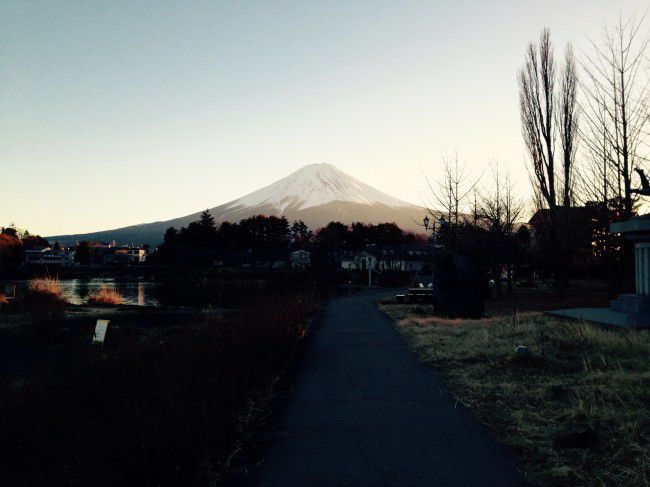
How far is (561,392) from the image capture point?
269 inches

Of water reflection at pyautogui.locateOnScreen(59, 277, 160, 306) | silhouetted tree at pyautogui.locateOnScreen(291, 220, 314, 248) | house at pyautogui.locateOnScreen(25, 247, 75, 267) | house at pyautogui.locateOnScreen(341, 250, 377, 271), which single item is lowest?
water reflection at pyautogui.locateOnScreen(59, 277, 160, 306)

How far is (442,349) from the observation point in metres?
11.1

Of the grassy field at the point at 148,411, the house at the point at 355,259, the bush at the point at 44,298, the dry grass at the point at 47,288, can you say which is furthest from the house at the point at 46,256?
the grassy field at the point at 148,411

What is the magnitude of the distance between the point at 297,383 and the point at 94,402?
3428mm

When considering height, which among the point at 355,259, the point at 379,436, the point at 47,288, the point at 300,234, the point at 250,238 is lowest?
the point at 379,436

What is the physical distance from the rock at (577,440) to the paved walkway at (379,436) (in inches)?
22.6

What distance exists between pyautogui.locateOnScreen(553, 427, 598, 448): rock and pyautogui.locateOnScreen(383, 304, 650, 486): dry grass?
15 millimetres

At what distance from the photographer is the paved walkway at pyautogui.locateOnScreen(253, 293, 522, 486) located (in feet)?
14.4

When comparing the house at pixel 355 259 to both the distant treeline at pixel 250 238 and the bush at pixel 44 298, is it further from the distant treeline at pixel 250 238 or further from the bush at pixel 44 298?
the bush at pixel 44 298

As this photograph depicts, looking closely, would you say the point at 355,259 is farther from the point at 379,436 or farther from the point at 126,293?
the point at 379,436

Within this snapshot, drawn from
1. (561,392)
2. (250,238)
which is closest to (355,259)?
(250,238)

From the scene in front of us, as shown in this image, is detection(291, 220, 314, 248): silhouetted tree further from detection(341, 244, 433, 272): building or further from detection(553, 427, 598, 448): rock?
detection(553, 427, 598, 448): rock

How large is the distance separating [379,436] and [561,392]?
2.91 meters

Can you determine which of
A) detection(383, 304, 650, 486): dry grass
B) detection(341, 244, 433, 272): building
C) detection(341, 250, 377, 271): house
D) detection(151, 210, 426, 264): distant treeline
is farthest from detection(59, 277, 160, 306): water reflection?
detection(341, 250, 377, 271): house
